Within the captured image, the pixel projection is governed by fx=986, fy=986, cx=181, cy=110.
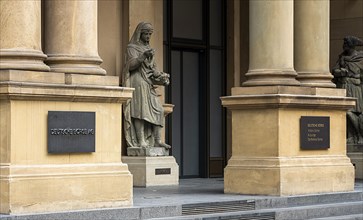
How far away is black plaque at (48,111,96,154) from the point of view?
47.3 feet

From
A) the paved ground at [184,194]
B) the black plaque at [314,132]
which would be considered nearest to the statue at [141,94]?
the paved ground at [184,194]

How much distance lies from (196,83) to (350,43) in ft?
13.1

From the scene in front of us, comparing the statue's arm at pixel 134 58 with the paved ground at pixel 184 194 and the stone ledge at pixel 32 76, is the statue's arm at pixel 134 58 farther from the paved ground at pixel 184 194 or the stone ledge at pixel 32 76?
the stone ledge at pixel 32 76

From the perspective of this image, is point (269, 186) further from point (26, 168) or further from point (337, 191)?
point (26, 168)

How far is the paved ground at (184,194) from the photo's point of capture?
642 inches

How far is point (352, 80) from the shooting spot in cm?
2480

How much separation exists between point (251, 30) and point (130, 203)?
5103 millimetres

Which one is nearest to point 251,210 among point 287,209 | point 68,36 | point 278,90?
point 287,209

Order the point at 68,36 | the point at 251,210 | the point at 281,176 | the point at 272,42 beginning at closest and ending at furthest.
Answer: the point at 68,36 < the point at 251,210 < the point at 281,176 < the point at 272,42

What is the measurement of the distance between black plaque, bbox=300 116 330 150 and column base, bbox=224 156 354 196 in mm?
248

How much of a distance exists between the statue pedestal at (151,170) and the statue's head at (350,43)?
6.10 meters

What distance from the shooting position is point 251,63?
745 inches

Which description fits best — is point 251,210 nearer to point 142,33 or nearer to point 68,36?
point 68,36

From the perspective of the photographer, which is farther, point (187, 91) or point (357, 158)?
point (187, 91)
